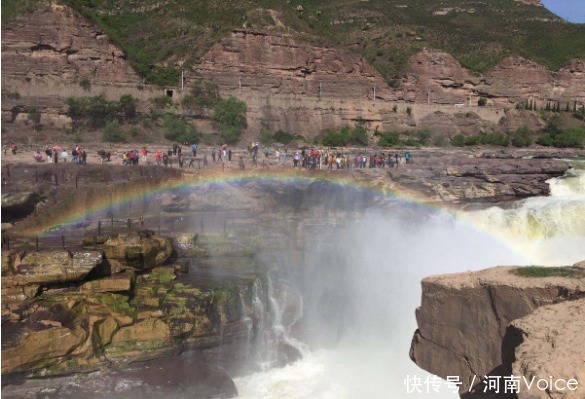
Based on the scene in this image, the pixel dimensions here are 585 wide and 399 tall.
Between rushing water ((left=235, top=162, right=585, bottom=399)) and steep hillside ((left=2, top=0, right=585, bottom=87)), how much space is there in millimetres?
28877

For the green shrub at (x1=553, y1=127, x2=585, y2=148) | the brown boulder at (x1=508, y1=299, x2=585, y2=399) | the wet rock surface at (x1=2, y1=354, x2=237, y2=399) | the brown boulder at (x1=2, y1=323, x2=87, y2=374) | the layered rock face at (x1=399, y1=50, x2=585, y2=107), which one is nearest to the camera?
the brown boulder at (x1=508, y1=299, x2=585, y2=399)

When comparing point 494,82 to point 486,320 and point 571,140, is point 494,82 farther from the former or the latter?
point 486,320

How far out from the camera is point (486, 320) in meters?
7.00

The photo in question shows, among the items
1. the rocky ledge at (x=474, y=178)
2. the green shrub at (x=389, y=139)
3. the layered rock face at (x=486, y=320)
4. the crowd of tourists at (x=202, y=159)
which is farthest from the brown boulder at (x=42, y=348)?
the green shrub at (x=389, y=139)

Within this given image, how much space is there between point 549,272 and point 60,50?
3792 centimetres

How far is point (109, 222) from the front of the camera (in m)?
17.9

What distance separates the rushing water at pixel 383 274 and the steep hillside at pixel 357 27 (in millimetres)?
28877

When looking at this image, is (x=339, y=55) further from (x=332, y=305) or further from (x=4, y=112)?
(x=332, y=305)

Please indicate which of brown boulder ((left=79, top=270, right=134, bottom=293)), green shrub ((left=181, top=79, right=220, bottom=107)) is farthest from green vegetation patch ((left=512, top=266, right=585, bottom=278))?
green shrub ((left=181, top=79, right=220, bottom=107))

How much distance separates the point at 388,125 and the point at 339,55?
9483mm

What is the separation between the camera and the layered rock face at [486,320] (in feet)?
18.6

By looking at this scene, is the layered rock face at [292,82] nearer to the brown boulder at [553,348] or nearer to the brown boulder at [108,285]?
the brown boulder at [108,285]

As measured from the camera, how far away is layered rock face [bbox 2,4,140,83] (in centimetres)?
3600

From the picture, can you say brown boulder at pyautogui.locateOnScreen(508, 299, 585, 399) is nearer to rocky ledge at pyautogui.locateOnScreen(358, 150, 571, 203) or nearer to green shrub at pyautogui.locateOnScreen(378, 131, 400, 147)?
rocky ledge at pyautogui.locateOnScreen(358, 150, 571, 203)
